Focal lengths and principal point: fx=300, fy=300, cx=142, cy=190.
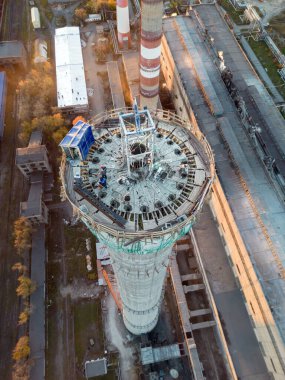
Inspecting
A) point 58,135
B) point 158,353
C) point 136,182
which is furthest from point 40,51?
point 158,353

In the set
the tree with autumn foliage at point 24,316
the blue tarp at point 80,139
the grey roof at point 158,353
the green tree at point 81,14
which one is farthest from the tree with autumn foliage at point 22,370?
the green tree at point 81,14

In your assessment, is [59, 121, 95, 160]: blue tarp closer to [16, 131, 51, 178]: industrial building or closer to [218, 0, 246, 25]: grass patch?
[16, 131, 51, 178]: industrial building

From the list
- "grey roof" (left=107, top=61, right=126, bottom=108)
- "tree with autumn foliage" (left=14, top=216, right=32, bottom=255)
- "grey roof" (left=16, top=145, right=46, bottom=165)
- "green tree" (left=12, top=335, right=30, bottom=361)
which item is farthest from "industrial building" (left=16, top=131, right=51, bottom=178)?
"green tree" (left=12, top=335, right=30, bottom=361)

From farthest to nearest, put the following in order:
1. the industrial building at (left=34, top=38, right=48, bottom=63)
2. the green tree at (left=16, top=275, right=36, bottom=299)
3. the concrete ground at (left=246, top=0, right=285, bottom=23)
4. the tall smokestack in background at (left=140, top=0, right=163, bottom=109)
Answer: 1. the concrete ground at (left=246, top=0, right=285, bottom=23)
2. the industrial building at (left=34, top=38, right=48, bottom=63)
3. the green tree at (left=16, top=275, right=36, bottom=299)
4. the tall smokestack in background at (left=140, top=0, right=163, bottom=109)

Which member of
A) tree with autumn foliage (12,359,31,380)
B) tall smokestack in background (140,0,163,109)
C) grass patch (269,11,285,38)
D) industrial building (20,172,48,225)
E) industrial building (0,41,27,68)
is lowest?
tree with autumn foliage (12,359,31,380)

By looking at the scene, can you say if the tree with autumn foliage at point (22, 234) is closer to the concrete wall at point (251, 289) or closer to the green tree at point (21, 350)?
the green tree at point (21, 350)

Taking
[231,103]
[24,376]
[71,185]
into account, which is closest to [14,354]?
[24,376]

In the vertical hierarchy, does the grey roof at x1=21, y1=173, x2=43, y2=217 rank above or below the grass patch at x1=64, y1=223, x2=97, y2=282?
above
